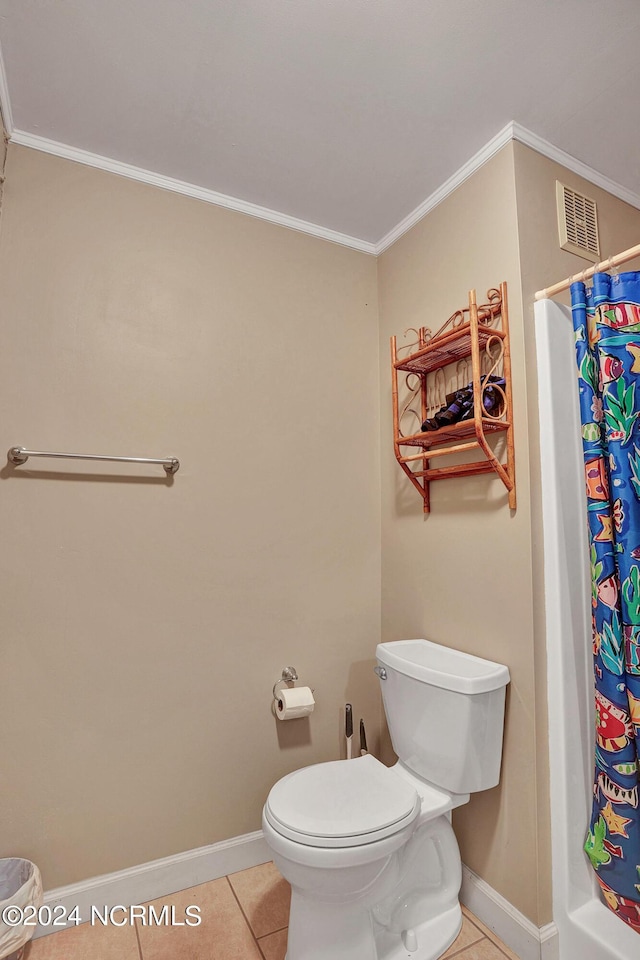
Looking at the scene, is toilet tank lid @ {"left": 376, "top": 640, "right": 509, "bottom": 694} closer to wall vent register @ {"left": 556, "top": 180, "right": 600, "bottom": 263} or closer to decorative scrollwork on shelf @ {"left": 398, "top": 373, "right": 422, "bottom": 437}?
decorative scrollwork on shelf @ {"left": 398, "top": 373, "right": 422, "bottom": 437}

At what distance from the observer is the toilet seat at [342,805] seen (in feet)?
4.04

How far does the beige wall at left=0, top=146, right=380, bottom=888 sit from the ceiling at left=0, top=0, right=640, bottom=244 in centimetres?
22

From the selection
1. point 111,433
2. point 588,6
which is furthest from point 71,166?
point 588,6

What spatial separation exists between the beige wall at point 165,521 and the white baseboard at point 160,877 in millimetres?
37

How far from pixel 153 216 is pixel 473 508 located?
151 centimetres

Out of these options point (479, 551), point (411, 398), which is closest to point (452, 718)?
point (479, 551)

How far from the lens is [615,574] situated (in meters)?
1.34

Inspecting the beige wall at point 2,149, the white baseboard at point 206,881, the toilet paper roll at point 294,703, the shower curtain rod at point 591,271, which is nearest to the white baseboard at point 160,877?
the white baseboard at point 206,881

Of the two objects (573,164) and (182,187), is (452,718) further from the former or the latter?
(182,187)

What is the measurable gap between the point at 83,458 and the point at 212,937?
4.76ft

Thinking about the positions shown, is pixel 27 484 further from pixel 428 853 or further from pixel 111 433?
pixel 428 853

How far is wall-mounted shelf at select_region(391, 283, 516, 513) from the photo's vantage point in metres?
1.52

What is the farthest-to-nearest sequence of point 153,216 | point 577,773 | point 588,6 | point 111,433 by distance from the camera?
point 153,216 < point 111,433 < point 577,773 < point 588,6

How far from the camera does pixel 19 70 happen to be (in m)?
1.41
